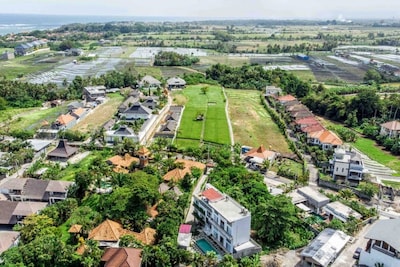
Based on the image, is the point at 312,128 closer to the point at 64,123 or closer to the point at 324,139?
the point at 324,139

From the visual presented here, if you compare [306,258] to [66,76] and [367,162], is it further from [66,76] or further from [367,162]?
[66,76]

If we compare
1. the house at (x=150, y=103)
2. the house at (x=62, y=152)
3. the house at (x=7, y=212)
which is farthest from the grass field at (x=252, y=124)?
the house at (x=7, y=212)

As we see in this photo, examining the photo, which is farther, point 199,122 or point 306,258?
point 199,122

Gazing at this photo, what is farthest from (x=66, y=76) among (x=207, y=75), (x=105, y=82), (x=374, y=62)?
(x=374, y=62)

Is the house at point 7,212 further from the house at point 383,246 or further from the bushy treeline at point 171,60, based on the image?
the bushy treeline at point 171,60

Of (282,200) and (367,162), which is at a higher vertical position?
(282,200)

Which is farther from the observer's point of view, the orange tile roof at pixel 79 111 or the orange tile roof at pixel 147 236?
the orange tile roof at pixel 79 111

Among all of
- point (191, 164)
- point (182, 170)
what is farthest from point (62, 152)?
point (191, 164)
